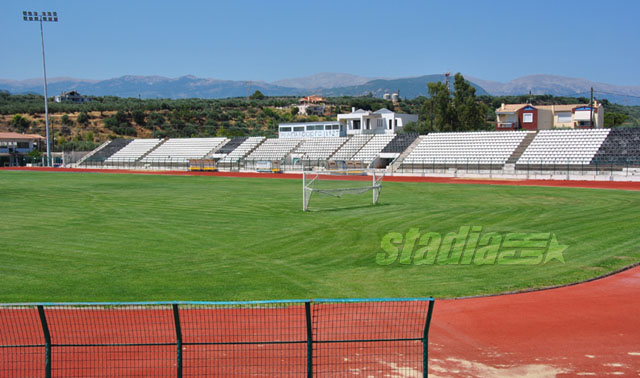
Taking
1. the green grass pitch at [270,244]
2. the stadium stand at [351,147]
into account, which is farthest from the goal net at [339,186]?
the stadium stand at [351,147]

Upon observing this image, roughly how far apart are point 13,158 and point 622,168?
3160 inches

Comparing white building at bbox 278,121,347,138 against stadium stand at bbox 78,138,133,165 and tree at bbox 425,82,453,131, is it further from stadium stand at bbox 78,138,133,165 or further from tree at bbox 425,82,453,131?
stadium stand at bbox 78,138,133,165

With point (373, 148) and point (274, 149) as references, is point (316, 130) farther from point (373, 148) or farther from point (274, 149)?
point (373, 148)

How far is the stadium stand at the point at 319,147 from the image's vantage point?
221 feet

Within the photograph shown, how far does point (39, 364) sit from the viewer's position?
798 centimetres

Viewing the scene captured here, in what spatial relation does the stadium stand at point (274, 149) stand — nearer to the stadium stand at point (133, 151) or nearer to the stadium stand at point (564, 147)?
the stadium stand at point (133, 151)

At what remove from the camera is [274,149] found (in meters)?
72.9

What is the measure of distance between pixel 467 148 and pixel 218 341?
172 feet

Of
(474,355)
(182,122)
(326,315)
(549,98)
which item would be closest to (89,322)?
(326,315)

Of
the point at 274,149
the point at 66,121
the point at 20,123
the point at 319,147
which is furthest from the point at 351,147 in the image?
the point at 20,123

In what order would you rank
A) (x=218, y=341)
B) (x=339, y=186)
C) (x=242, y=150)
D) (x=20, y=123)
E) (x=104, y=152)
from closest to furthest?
(x=218, y=341) < (x=339, y=186) < (x=242, y=150) < (x=104, y=152) < (x=20, y=123)

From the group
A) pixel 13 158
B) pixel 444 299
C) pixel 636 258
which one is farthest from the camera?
pixel 13 158

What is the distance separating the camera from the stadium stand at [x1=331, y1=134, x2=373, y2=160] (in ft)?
214

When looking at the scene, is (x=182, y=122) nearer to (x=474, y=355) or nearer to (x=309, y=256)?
(x=309, y=256)
